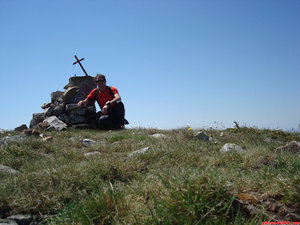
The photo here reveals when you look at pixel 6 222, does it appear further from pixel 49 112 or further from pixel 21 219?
pixel 49 112

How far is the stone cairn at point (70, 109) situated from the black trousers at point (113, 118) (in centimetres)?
150

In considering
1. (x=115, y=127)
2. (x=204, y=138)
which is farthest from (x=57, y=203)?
(x=115, y=127)

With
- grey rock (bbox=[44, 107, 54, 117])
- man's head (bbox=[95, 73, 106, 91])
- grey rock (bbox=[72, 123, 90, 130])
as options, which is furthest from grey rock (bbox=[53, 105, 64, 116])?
man's head (bbox=[95, 73, 106, 91])

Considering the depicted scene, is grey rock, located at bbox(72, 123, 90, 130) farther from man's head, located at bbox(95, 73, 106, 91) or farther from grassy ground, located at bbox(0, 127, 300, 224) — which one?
grassy ground, located at bbox(0, 127, 300, 224)

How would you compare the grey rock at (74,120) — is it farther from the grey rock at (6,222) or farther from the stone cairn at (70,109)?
the grey rock at (6,222)

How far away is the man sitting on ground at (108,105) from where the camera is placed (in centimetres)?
1110

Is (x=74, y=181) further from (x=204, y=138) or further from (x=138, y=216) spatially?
(x=204, y=138)

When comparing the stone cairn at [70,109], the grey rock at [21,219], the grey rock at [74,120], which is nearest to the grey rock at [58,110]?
the stone cairn at [70,109]

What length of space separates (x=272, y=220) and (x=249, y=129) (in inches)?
270

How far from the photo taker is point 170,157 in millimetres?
4250

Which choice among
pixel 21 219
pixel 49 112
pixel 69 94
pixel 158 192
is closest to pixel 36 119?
pixel 49 112

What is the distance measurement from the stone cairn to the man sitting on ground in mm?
1243

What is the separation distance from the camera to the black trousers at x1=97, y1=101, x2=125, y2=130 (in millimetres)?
11125

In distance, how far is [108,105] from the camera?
10820 mm
